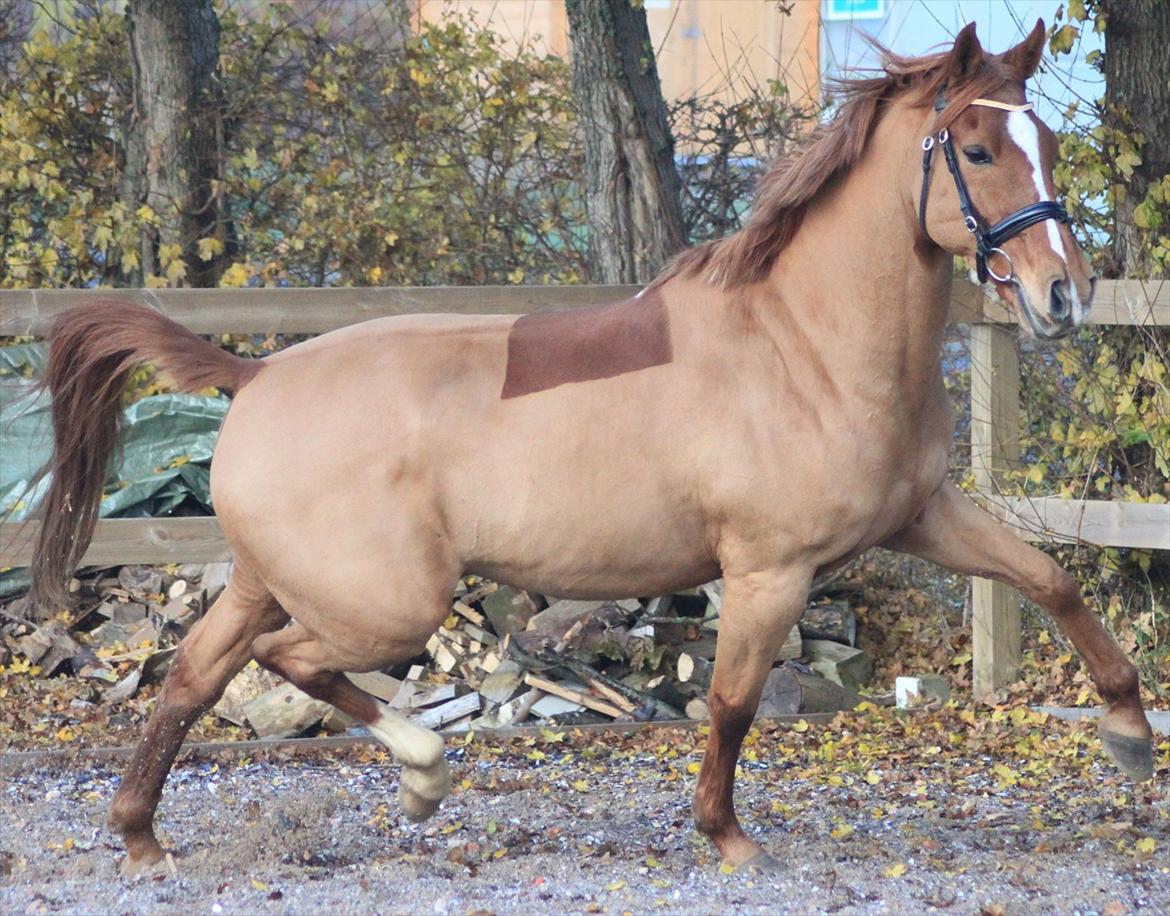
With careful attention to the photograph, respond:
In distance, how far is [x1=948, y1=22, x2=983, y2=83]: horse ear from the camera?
11.9 ft

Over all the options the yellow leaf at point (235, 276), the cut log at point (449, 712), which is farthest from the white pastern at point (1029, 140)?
the yellow leaf at point (235, 276)

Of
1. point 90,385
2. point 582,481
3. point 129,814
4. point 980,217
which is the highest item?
point 980,217

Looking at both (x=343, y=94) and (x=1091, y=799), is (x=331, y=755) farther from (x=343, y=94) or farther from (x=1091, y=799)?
(x=343, y=94)

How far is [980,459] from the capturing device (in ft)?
20.4

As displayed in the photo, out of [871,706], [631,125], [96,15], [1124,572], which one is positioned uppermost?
[96,15]

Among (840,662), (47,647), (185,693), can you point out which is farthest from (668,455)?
(47,647)

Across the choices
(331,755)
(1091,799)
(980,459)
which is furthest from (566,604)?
(1091,799)

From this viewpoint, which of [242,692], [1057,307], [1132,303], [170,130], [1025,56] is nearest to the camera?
[1057,307]

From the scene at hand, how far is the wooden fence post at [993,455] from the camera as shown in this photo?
6.16 meters

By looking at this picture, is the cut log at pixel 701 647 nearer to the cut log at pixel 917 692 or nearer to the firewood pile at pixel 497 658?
the firewood pile at pixel 497 658

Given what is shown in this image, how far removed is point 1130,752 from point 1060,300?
145 cm

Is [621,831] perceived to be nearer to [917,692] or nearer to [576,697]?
[576,697]

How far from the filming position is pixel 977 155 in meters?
3.62

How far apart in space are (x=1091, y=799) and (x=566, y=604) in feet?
7.80
